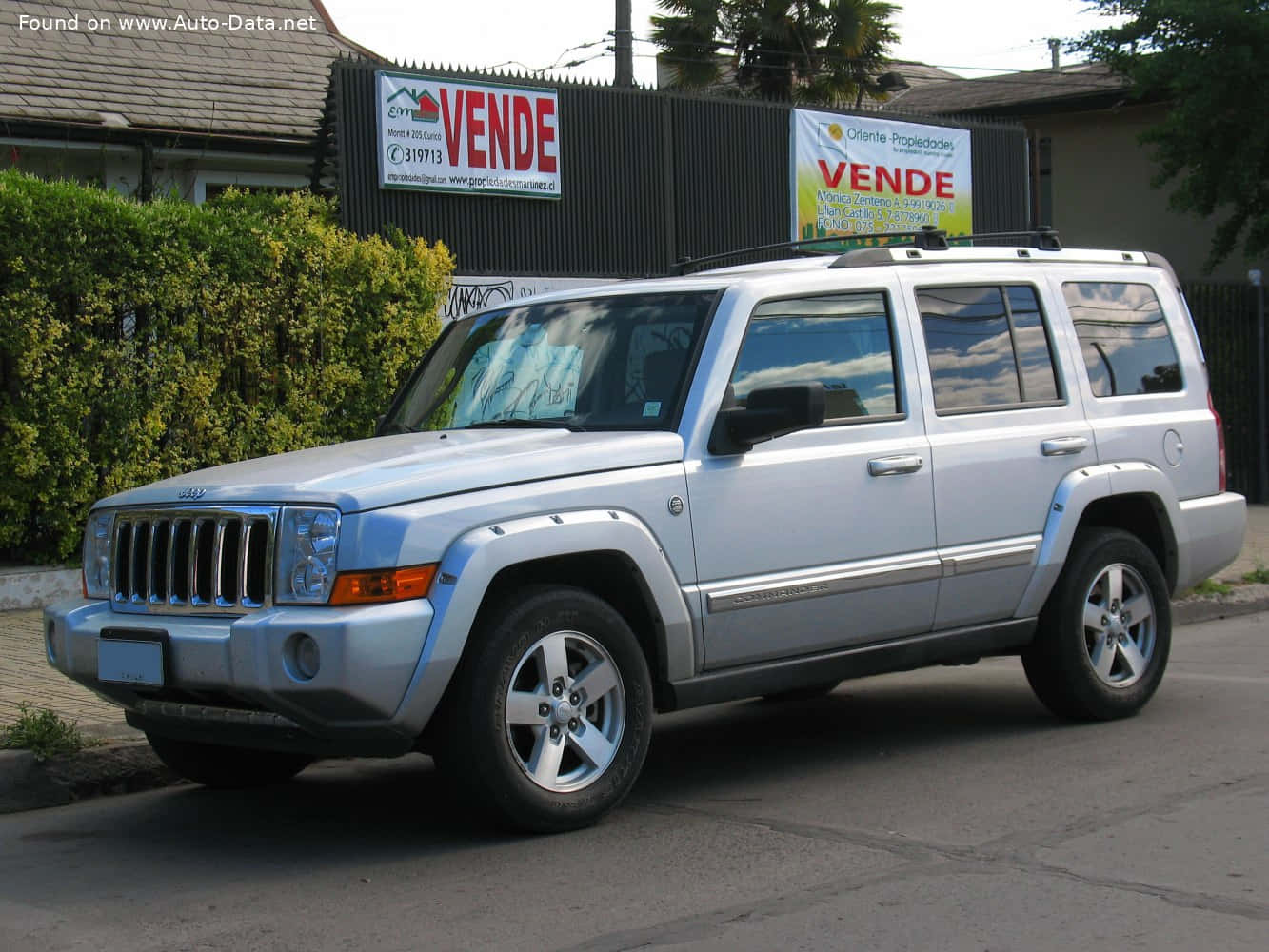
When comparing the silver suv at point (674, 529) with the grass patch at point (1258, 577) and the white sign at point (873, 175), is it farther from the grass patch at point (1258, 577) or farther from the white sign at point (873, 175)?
the white sign at point (873, 175)

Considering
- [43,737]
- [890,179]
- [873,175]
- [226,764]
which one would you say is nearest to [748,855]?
[226,764]

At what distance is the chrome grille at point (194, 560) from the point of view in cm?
518

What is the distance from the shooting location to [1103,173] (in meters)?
28.6

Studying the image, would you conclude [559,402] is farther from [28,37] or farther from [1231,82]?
[1231,82]

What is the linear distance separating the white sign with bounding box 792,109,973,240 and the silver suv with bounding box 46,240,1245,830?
9526mm

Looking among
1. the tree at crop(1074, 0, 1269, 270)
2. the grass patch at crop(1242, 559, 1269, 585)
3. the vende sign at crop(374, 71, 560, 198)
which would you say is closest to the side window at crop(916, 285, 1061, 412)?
the grass patch at crop(1242, 559, 1269, 585)

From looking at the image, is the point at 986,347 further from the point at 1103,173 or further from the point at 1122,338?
the point at 1103,173

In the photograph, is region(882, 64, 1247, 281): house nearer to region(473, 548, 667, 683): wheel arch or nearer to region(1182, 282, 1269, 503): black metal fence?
region(1182, 282, 1269, 503): black metal fence

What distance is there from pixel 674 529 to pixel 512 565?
2.15 ft

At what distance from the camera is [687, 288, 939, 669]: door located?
580 cm

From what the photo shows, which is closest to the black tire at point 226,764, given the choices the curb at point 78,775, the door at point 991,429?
the curb at point 78,775

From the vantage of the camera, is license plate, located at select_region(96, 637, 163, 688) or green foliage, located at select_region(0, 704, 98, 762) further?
green foliage, located at select_region(0, 704, 98, 762)

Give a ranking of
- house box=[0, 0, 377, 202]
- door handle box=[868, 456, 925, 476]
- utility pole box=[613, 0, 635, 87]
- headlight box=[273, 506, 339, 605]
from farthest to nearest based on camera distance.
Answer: utility pole box=[613, 0, 635, 87] < house box=[0, 0, 377, 202] < door handle box=[868, 456, 925, 476] < headlight box=[273, 506, 339, 605]

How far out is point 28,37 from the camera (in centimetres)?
1766
